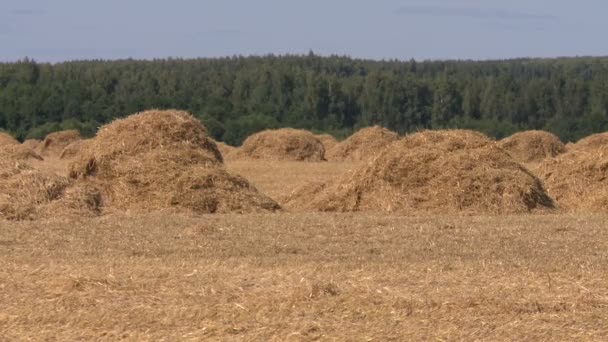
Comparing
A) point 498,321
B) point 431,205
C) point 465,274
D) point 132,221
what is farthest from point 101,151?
point 498,321

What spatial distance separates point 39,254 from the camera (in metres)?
12.3

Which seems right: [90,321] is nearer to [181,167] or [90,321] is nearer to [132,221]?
[132,221]

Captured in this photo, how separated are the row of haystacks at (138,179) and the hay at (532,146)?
686 inches

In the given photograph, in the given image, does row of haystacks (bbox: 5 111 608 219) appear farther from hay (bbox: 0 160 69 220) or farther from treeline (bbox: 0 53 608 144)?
treeline (bbox: 0 53 608 144)

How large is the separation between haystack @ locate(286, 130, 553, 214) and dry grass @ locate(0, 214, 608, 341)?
3.25 meters

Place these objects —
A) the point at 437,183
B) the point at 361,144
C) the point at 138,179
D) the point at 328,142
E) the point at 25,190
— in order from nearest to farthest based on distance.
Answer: the point at 25,190, the point at 437,183, the point at 138,179, the point at 361,144, the point at 328,142

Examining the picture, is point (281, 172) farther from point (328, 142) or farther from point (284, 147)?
point (328, 142)

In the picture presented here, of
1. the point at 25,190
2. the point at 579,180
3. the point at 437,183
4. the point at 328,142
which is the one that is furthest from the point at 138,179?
the point at 328,142

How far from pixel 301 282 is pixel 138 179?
8.67 meters

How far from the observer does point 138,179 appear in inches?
725

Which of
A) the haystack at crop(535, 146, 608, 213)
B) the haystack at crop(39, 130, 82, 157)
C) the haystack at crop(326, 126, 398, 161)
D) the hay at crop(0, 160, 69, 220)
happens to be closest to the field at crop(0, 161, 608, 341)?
the hay at crop(0, 160, 69, 220)

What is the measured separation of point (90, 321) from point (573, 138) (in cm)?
5430

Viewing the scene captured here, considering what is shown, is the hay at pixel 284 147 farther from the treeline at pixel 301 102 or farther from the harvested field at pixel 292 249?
the treeline at pixel 301 102

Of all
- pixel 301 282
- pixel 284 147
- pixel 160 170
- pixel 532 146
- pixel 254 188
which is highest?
pixel 160 170
